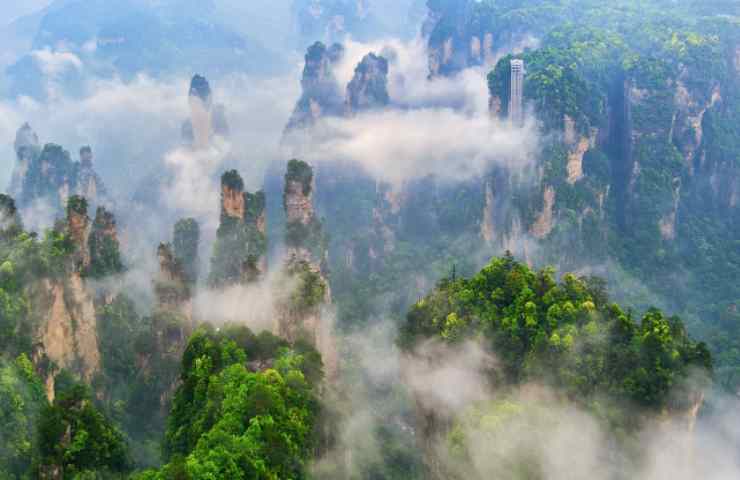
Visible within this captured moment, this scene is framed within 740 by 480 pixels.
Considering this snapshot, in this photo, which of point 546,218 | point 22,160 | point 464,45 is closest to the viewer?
point 546,218

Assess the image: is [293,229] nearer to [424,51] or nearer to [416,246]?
[416,246]

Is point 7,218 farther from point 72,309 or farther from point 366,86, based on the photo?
point 366,86

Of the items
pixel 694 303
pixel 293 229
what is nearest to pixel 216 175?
pixel 293 229

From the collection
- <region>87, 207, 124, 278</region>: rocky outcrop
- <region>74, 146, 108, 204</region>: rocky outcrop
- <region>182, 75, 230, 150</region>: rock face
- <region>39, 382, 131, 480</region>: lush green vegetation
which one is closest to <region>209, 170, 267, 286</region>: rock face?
<region>87, 207, 124, 278</region>: rocky outcrop

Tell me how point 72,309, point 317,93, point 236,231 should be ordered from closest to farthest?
point 72,309, point 236,231, point 317,93

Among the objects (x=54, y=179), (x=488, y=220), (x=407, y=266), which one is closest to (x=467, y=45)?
(x=488, y=220)

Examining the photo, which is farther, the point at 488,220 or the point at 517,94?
the point at 488,220
